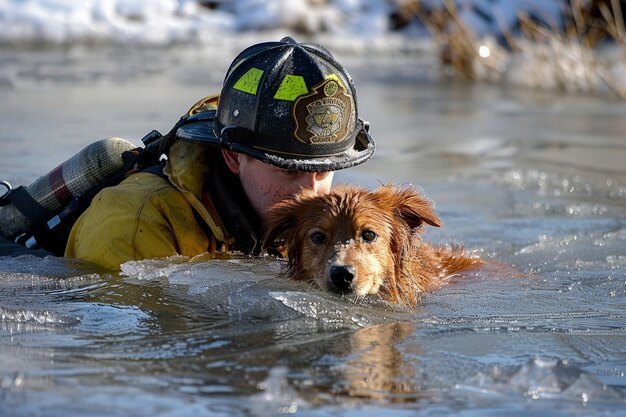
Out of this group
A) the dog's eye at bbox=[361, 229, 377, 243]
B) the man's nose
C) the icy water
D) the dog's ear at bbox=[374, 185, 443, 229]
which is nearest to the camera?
the icy water

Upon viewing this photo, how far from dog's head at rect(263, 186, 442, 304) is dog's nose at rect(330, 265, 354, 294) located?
1cm

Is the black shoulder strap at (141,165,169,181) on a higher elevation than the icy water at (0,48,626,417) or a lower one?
higher

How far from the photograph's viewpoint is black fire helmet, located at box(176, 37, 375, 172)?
5480mm

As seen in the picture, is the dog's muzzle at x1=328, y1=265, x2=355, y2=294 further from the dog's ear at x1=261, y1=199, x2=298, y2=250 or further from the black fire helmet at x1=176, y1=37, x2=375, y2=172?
the black fire helmet at x1=176, y1=37, x2=375, y2=172

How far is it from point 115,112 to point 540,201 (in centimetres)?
580

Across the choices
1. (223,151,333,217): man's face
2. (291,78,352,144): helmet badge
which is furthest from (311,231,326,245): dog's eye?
(291,78,352,144): helmet badge

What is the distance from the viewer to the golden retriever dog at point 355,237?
17.3 ft

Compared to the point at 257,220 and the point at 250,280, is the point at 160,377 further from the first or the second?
the point at 257,220

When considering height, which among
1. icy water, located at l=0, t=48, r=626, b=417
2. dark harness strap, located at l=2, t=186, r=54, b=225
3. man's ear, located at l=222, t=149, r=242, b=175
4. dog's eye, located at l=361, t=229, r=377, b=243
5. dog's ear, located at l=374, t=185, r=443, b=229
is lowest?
icy water, located at l=0, t=48, r=626, b=417

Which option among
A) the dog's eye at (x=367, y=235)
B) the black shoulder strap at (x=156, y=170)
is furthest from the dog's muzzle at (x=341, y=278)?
the black shoulder strap at (x=156, y=170)

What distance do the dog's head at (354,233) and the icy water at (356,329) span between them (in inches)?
5.5

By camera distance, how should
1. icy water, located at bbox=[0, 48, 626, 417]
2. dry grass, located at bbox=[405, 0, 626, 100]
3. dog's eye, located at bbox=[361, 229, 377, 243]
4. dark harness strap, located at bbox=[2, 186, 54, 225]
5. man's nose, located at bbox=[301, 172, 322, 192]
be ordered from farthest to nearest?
A: dry grass, located at bbox=[405, 0, 626, 100] → dark harness strap, located at bbox=[2, 186, 54, 225] → man's nose, located at bbox=[301, 172, 322, 192] → dog's eye, located at bbox=[361, 229, 377, 243] → icy water, located at bbox=[0, 48, 626, 417]

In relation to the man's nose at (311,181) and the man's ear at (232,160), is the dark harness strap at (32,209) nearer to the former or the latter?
the man's ear at (232,160)

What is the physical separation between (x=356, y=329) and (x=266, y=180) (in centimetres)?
113
